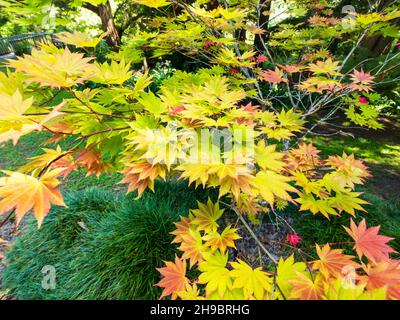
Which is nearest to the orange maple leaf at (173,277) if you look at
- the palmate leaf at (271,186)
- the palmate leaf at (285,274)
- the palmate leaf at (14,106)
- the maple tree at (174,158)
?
the maple tree at (174,158)

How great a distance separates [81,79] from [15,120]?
12.2 inches

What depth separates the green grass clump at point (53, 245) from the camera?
2.61 m

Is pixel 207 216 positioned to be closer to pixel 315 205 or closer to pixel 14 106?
pixel 315 205

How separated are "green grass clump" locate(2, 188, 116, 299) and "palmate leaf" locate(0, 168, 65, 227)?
2.00 meters

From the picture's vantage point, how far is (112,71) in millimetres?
1422

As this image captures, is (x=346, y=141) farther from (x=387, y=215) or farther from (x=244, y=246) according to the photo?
(x=244, y=246)

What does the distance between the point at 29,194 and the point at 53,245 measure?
2.42 meters

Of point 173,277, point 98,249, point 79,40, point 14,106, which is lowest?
point 173,277

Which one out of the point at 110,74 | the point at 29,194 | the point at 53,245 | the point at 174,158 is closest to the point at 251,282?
the point at 174,158

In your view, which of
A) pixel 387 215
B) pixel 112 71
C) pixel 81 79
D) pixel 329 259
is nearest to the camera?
pixel 81 79

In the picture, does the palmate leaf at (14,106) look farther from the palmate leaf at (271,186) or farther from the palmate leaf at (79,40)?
the palmate leaf at (271,186)

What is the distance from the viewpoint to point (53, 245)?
293 centimetres

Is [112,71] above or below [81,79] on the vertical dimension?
above
